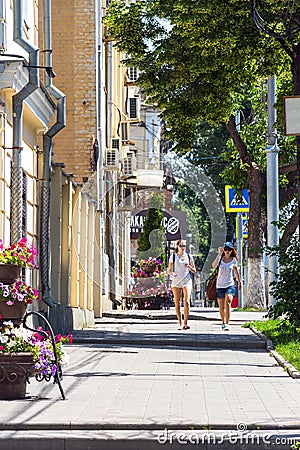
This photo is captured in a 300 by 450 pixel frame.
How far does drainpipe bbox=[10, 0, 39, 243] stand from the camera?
16.0m

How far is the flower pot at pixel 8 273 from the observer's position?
10.2 meters

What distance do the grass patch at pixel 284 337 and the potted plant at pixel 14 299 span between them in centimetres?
379

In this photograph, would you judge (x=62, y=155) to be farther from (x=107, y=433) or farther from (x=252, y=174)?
(x=107, y=433)

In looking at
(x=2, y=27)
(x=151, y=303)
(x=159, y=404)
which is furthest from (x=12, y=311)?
(x=151, y=303)

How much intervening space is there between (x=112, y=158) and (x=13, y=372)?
22.4m

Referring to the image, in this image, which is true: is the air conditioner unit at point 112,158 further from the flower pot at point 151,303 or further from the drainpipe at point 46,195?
the drainpipe at point 46,195

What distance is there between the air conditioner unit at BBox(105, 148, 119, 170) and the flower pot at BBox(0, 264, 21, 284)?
70.3 ft

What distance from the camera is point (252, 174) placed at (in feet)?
104

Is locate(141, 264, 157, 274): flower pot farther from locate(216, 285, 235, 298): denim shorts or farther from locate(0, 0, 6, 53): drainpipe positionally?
locate(0, 0, 6, 53): drainpipe

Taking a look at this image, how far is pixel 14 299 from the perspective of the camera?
10.2 metres

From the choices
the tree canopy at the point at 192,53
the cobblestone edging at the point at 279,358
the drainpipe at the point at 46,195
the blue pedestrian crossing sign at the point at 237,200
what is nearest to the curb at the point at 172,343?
the cobblestone edging at the point at 279,358

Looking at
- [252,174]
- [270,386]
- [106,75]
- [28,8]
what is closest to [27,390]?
[270,386]

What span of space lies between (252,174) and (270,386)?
814 inches

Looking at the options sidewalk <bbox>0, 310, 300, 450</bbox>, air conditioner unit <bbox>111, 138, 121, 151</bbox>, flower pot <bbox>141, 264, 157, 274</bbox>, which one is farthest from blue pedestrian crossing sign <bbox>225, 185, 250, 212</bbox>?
sidewalk <bbox>0, 310, 300, 450</bbox>
